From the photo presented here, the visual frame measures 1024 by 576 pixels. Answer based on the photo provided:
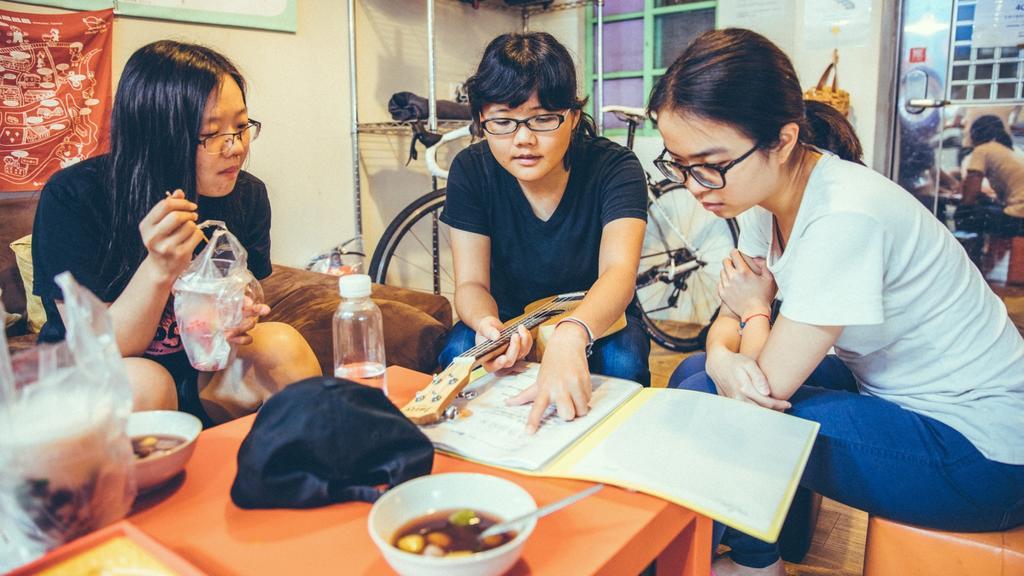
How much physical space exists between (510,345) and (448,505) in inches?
19.2

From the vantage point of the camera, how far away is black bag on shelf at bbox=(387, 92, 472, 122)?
278 cm

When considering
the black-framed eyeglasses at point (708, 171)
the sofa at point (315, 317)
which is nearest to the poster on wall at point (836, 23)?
the sofa at point (315, 317)

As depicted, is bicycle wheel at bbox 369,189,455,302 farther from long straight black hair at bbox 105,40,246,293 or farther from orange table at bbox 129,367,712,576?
orange table at bbox 129,367,712,576

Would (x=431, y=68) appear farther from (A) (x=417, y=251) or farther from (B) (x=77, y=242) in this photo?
(B) (x=77, y=242)

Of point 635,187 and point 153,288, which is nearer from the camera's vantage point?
point 153,288

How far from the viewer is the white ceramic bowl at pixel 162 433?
0.80 meters

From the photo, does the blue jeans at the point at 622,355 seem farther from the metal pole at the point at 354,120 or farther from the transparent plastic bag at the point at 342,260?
the metal pole at the point at 354,120

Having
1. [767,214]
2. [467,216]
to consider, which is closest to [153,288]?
[467,216]

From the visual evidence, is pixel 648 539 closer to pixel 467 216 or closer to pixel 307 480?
pixel 307 480

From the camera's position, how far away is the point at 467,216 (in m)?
1.61

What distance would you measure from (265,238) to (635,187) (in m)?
0.89

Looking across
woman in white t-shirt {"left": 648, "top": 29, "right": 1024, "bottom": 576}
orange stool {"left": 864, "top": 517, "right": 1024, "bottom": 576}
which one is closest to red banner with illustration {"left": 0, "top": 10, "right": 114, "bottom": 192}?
woman in white t-shirt {"left": 648, "top": 29, "right": 1024, "bottom": 576}

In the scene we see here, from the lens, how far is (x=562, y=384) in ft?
3.32

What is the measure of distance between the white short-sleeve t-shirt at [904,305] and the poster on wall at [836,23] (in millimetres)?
2287
